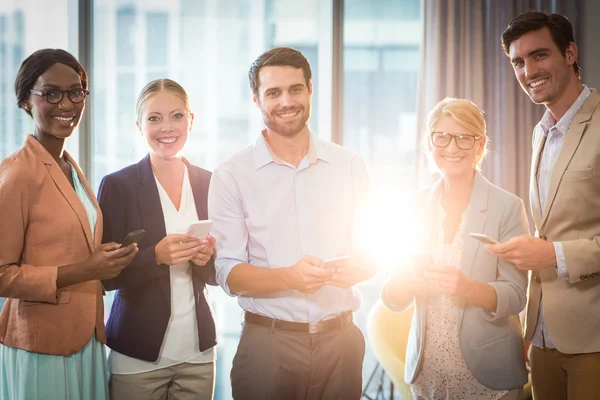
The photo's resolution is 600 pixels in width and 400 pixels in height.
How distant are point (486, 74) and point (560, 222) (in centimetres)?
222

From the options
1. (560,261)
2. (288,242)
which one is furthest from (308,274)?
(560,261)

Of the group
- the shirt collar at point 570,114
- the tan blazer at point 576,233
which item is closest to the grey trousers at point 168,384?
the tan blazer at point 576,233

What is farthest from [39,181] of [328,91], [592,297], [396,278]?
[328,91]

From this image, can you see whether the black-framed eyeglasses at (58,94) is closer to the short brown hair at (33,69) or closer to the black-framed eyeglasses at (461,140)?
the short brown hair at (33,69)

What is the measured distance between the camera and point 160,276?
2318mm

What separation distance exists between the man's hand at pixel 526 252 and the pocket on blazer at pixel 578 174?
0.91ft

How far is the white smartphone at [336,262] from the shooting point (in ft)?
6.50

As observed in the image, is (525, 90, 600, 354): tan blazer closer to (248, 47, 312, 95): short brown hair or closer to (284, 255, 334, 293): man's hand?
(284, 255, 334, 293): man's hand

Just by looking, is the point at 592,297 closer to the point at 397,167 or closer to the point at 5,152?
the point at 397,167

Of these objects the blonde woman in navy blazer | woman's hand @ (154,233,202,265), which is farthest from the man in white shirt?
the blonde woman in navy blazer

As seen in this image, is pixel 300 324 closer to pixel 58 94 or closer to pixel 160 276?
pixel 160 276

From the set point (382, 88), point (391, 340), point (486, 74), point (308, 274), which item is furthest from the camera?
point (382, 88)

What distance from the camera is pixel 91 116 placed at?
4262 millimetres

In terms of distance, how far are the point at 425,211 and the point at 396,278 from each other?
31 cm
